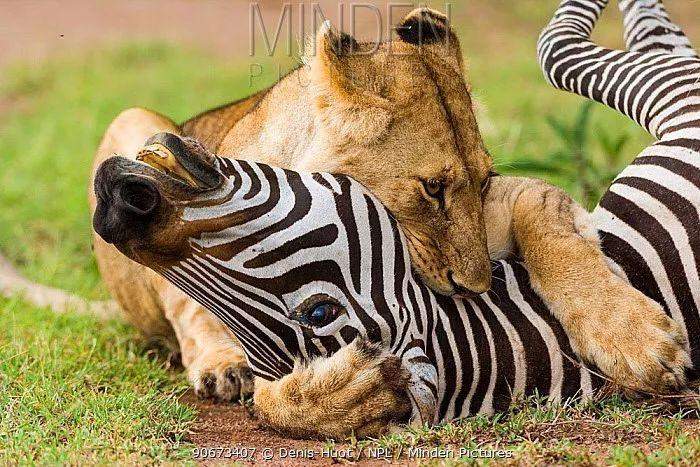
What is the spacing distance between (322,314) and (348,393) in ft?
0.72

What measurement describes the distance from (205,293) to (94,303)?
8.03 ft

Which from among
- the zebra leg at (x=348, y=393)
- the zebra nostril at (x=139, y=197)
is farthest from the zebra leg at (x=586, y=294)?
the zebra nostril at (x=139, y=197)

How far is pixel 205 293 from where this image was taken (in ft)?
9.39

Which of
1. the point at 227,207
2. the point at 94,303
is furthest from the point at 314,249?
the point at 94,303

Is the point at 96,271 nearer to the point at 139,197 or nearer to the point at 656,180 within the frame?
the point at 139,197

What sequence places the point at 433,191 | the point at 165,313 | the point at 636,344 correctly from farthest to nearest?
1. the point at 165,313
2. the point at 433,191
3. the point at 636,344

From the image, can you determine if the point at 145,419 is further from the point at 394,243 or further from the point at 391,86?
the point at 391,86

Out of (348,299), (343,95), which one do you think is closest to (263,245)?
(348,299)

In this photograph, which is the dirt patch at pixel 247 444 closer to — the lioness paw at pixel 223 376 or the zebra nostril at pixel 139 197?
the lioness paw at pixel 223 376

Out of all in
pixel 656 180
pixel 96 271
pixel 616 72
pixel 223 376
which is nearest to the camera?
pixel 656 180

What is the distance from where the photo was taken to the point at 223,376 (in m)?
3.79

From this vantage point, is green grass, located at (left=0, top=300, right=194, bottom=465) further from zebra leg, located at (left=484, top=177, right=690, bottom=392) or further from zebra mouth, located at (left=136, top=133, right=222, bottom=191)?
zebra leg, located at (left=484, top=177, right=690, bottom=392)

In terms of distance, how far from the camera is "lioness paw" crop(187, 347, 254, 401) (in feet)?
12.4

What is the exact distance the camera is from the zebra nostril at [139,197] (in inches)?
105
